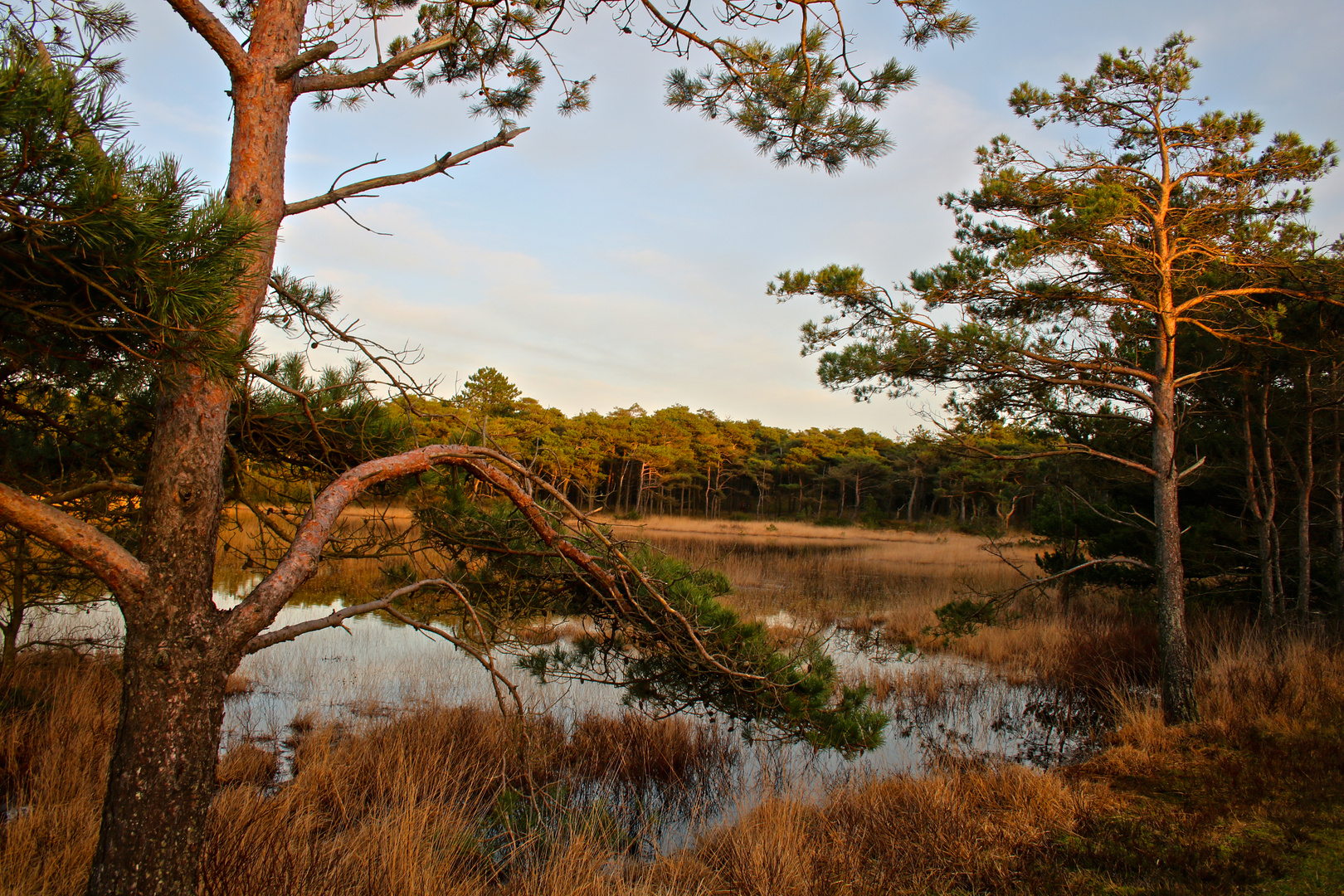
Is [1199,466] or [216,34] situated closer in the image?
[216,34]

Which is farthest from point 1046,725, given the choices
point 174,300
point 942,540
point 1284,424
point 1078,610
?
point 942,540

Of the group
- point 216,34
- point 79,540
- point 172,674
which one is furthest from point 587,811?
point 216,34

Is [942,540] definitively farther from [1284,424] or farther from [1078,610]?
[1284,424]

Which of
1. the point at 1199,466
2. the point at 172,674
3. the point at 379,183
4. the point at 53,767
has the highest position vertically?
the point at 379,183

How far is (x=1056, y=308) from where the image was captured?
7414 millimetres

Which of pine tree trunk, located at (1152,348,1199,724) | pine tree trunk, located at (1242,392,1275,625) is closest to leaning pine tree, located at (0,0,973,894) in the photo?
pine tree trunk, located at (1152,348,1199,724)

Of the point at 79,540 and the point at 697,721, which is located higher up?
the point at 79,540

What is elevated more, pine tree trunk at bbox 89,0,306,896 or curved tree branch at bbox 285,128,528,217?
curved tree branch at bbox 285,128,528,217

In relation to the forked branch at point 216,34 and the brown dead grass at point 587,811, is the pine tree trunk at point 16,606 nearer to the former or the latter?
the brown dead grass at point 587,811

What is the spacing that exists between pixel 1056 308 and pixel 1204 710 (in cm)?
418

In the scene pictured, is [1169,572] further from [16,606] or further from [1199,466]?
[16,606]

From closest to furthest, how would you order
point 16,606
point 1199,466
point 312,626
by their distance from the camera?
point 312,626 → point 16,606 → point 1199,466

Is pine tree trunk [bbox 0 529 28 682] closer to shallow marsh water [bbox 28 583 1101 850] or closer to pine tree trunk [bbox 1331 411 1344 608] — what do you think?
shallow marsh water [bbox 28 583 1101 850]

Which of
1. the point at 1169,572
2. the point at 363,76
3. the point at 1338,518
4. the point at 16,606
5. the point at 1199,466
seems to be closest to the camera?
the point at 363,76
